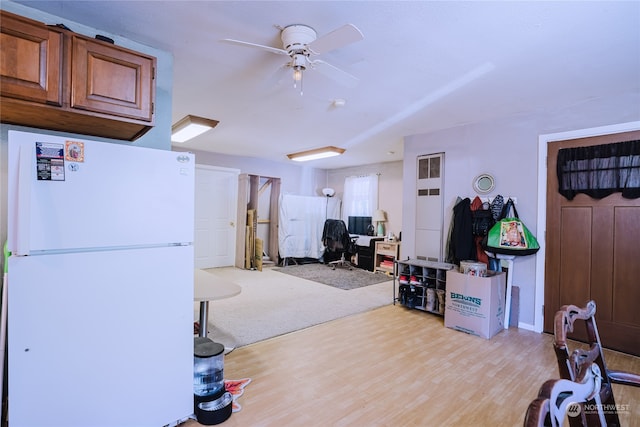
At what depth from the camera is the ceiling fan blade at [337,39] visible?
1647mm

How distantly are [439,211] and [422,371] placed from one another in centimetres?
221

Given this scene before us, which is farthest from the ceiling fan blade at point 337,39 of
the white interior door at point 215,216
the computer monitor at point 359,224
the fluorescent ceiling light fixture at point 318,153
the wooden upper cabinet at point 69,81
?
the computer monitor at point 359,224

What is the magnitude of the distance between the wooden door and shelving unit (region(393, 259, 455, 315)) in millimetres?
1036

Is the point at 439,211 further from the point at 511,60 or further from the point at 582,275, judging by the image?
the point at 511,60

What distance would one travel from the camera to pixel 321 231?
741 centimetres

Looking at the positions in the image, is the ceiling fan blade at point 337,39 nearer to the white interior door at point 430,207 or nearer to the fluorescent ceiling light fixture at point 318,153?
the white interior door at point 430,207

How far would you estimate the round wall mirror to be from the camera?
3.64m

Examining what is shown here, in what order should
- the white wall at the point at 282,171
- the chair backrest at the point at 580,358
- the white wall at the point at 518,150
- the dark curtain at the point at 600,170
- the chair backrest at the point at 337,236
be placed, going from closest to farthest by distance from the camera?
the chair backrest at the point at 580,358
the dark curtain at the point at 600,170
the white wall at the point at 518,150
the white wall at the point at 282,171
the chair backrest at the point at 337,236

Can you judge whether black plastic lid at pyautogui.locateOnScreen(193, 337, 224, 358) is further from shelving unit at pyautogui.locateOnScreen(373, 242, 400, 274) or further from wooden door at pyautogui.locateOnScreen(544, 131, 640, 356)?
shelving unit at pyautogui.locateOnScreen(373, 242, 400, 274)

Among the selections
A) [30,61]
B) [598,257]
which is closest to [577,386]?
[30,61]

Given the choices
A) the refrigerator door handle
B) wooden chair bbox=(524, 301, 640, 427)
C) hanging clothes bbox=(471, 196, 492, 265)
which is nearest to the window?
hanging clothes bbox=(471, 196, 492, 265)

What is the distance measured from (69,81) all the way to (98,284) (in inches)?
40.1

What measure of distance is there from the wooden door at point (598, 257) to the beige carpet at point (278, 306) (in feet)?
6.52

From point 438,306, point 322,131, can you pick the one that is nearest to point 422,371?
point 438,306
